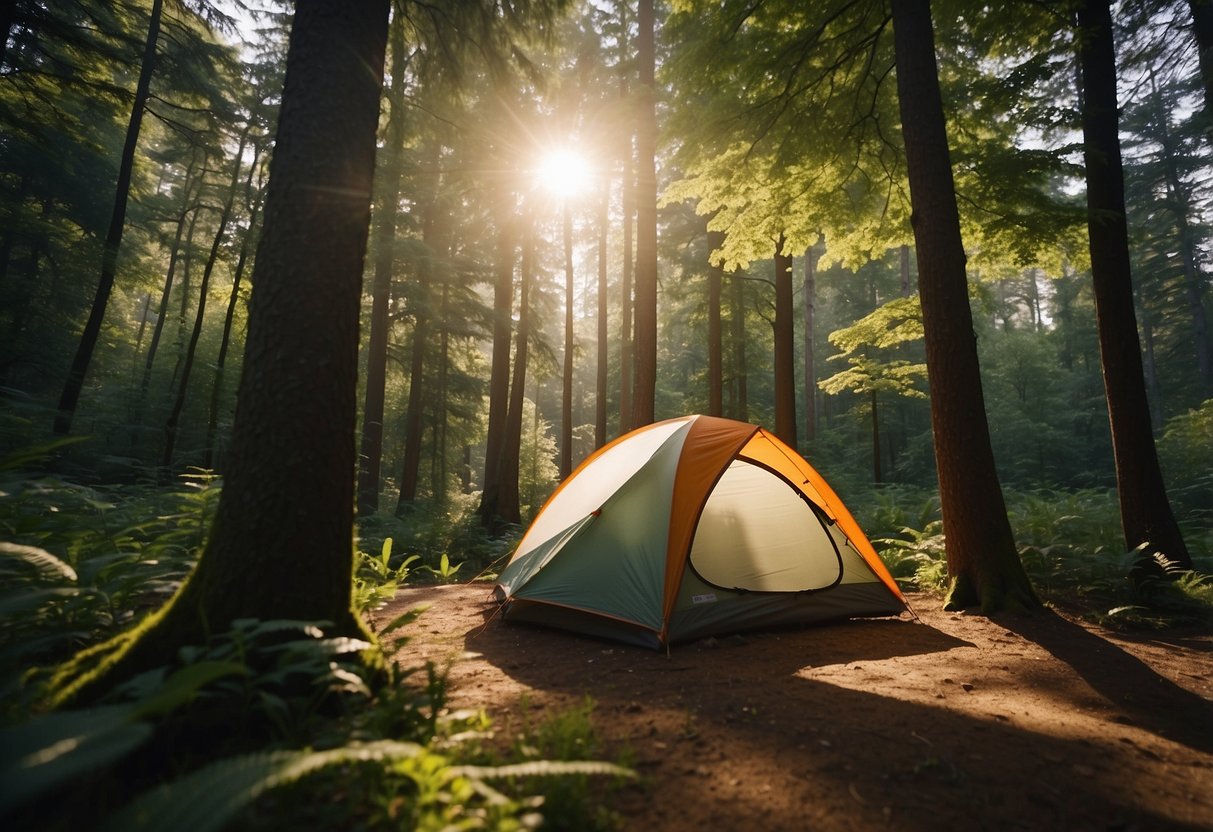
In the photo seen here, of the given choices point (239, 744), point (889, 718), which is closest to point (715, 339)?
point (889, 718)

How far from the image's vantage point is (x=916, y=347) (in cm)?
2705

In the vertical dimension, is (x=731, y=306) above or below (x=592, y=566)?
above

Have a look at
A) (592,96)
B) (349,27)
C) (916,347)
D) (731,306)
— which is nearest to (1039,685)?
(349,27)

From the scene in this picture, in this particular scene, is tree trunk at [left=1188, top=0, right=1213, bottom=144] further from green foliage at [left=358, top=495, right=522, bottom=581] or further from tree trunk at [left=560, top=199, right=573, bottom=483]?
tree trunk at [left=560, top=199, right=573, bottom=483]

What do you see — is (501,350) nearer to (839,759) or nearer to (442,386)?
(442,386)

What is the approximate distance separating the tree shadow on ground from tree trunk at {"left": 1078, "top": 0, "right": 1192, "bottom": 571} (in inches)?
127

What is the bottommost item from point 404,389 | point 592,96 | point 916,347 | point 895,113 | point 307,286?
point 307,286

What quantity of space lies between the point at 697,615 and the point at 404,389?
18.0m

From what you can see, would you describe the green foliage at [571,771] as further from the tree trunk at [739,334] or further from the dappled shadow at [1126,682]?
the tree trunk at [739,334]

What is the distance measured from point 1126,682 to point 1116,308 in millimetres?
4706

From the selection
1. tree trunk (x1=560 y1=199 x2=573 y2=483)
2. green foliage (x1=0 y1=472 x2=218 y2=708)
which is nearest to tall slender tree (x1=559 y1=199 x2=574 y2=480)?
tree trunk (x1=560 y1=199 x2=573 y2=483)

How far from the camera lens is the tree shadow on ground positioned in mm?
1933

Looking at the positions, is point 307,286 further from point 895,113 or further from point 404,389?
point 404,389

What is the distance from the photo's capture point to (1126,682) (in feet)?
11.2
